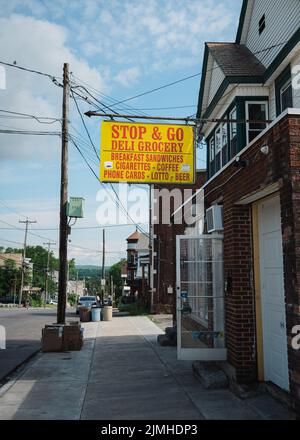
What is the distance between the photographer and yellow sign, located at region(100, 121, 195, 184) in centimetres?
819

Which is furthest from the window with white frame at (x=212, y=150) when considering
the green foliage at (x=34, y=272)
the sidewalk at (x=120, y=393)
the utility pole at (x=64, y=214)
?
the green foliage at (x=34, y=272)

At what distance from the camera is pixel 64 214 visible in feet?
40.4

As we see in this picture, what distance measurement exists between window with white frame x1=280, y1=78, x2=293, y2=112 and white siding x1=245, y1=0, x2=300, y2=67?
3.60ft

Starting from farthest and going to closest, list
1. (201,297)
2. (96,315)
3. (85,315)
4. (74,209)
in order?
(85,315) < (96,315) < (74,209) < (201,297)

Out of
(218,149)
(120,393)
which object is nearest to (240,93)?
(218,149)

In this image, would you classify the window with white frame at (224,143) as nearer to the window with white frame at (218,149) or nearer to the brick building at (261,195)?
the brick building at (261,195)

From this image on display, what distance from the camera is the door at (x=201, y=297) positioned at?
768cm

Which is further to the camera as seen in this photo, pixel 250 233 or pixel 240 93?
pixel 240 93

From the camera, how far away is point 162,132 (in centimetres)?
829

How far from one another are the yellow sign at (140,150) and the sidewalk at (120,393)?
3.94 meters

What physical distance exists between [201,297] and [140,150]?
3221 mm

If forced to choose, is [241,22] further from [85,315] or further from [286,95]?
[85,315]

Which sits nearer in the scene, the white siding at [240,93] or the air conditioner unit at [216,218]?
the air conditioner unit at [216,218]

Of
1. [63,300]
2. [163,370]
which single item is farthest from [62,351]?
[163,370]
